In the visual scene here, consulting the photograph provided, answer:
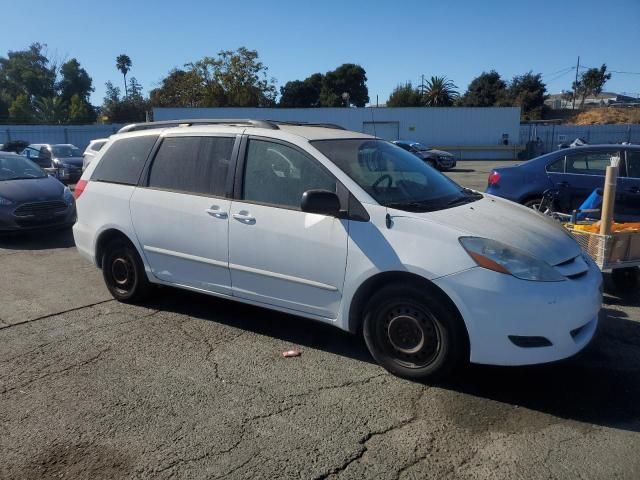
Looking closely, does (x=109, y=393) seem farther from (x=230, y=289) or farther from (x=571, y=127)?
(x=571, y=127)

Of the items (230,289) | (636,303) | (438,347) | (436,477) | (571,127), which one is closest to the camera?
(436,477)

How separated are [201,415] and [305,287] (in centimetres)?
123

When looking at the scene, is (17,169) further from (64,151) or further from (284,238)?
(64,151)

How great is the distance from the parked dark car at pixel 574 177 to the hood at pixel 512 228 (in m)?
4.00

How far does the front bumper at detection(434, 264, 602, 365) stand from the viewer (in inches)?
134

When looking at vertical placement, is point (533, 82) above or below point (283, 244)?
above

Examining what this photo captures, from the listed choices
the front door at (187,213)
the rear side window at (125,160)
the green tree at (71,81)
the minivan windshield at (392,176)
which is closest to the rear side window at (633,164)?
the minivan windshield at (392,176)

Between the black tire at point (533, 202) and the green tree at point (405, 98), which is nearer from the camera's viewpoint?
the black tire at point (533, 202)

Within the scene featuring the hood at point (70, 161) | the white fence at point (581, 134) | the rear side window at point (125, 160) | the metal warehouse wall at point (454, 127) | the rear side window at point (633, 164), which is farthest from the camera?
the metal warehouse wall at point (454, 127)

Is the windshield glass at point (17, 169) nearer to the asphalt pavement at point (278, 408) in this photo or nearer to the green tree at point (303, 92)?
the asphalt pavement at point (278, 408)

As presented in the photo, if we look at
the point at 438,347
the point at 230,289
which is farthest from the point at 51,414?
the point at 438,347

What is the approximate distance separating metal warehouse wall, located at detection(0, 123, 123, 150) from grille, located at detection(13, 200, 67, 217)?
24829 millimetres

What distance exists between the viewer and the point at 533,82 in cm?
7400

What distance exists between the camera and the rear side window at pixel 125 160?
17.4 feet
